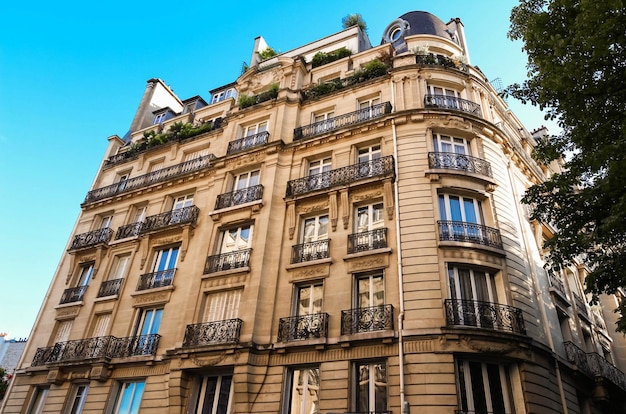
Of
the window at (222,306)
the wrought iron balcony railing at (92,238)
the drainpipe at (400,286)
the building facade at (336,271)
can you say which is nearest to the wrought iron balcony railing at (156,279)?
the building facade at (336,271)

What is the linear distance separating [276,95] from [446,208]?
1010cm

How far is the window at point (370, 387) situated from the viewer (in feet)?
36.0

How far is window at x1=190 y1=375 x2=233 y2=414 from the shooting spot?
12.8 metres

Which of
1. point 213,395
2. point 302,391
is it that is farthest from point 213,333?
point 302,391

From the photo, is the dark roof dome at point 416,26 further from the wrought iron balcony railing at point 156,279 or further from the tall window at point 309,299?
the wrought iron balcony railing at point 156,279

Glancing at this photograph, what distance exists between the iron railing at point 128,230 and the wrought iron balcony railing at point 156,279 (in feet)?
8.92

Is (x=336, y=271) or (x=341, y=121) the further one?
(x=341, y=121)

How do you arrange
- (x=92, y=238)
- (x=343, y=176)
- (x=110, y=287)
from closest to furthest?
(x=343, y=176)
(x=110, y=287)
(x=92, y=238)

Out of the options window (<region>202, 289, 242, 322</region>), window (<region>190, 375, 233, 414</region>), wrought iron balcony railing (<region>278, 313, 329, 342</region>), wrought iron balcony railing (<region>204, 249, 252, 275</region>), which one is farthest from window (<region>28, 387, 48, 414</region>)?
wrought iron balcony railing (<region>278, 313, 329, 342</region>)

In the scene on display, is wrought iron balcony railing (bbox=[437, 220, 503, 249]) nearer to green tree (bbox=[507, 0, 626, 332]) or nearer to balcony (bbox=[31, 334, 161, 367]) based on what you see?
green tree (bbox=[507, 0, 626, 332])

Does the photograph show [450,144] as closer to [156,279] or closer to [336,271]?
[336,271]

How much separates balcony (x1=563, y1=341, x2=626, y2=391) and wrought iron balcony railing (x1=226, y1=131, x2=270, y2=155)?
43.2 feet

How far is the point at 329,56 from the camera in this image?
69.6ft

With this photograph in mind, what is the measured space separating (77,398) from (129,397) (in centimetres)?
258
